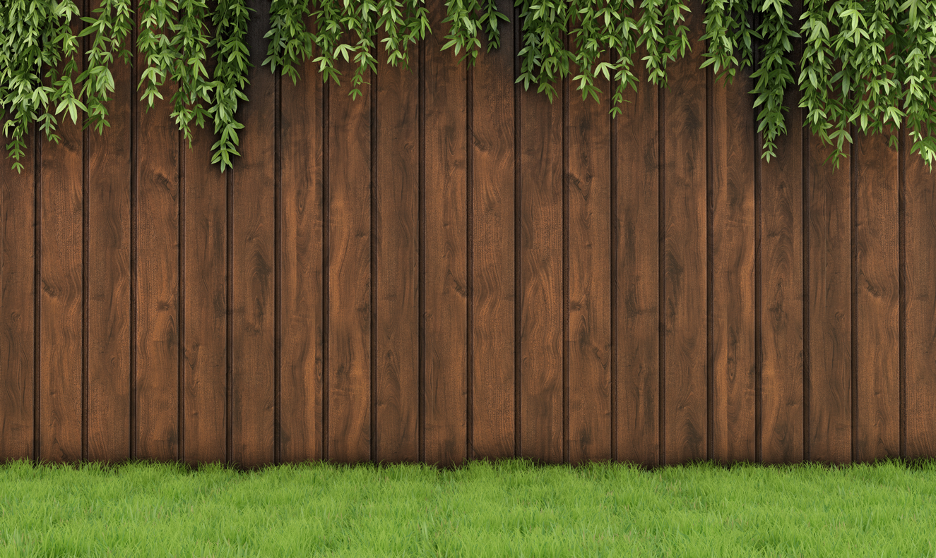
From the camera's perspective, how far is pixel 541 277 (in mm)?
2541

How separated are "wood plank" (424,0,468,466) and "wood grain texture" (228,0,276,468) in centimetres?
70

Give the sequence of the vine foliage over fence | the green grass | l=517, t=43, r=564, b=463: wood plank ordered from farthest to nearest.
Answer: l=517, t=43, r=564, b=463: wood plank < the vine foliage over fence < the green grass

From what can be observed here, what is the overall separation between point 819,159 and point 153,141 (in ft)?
9.77

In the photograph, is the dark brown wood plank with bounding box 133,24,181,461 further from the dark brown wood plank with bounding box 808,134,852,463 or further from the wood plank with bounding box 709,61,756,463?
the dark brown wood plank with bounding box 808,134,852,463

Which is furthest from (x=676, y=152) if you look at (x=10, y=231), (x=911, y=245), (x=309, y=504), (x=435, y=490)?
(x=10, y=231)

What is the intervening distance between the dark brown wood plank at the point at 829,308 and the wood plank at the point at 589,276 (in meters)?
0.72

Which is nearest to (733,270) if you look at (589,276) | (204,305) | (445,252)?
(589,276)

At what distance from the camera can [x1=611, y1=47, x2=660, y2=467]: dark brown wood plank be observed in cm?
252

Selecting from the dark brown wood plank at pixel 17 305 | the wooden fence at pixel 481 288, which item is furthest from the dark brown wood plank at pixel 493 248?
the dark brown wood plank at pixel 17 305

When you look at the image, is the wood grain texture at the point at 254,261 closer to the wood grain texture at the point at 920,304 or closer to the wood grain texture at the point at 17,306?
the wood grain texture at the point at 17,306

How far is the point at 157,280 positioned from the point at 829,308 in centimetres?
298

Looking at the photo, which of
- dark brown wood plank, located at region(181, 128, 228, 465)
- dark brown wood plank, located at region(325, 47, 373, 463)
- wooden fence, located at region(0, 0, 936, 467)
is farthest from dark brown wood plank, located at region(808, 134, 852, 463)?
dark brown wood plank, located at region(181, 128, 228, 465)

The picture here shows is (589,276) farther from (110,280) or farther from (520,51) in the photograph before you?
(110,280)

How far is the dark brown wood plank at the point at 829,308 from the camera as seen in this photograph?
8.28 feet
